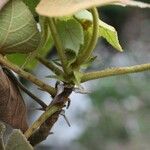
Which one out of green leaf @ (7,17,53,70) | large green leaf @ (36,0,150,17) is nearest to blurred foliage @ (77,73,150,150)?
green leaf @ (7,17,53,70)

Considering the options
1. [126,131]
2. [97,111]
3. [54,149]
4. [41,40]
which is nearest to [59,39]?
[41,40]

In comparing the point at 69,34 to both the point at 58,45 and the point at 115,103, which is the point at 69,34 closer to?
the point at 58,45

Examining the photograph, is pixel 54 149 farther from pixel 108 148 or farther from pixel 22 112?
pixel 22 112

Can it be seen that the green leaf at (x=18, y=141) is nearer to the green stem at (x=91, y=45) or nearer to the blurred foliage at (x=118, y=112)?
the green stem at (x=91, y=45)

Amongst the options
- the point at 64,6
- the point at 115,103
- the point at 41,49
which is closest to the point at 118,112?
the point at 115,103

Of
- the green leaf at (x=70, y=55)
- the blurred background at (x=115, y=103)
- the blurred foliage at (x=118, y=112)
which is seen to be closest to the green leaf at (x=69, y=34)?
the green leaf at (x=70, y=55)

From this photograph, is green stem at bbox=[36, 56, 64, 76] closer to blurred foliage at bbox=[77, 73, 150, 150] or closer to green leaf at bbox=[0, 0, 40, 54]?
green leaf at bbox=[0, 0, 40, 54]
